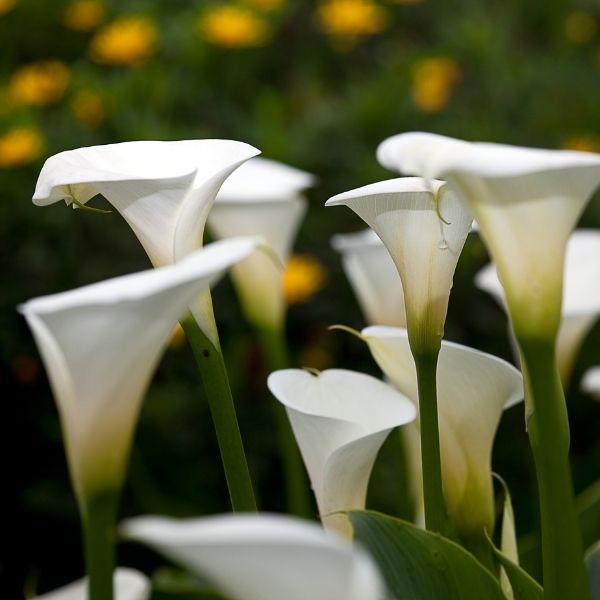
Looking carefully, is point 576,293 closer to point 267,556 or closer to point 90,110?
point 267,556

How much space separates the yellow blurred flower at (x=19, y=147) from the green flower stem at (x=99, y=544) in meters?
0.89

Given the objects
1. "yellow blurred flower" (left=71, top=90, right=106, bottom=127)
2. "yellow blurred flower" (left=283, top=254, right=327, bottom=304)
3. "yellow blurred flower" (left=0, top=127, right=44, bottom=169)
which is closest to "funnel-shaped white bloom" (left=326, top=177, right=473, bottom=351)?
"yellow blurred flower" (left=283, top=254, right=327, bottom=304)

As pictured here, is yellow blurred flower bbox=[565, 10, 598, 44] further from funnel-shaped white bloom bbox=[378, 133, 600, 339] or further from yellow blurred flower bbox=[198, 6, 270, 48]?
funnel-shaped white bloom bbox=[378, 133, 600, 339]

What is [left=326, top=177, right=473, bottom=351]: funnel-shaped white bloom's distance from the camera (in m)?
0.43

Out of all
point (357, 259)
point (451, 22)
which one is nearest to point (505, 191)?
point (357, 259)

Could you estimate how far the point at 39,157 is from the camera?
1207 mm

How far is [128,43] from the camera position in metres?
1.43


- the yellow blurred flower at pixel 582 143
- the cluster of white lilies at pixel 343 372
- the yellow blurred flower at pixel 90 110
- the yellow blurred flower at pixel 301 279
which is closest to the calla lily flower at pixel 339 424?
the cluster of white lilies at pixel 343 372

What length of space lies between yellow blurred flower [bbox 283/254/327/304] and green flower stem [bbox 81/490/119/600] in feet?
2.57

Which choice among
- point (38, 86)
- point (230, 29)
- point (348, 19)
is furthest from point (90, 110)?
point (348, 19)

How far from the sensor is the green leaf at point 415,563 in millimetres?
427

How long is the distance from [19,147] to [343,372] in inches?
31.2

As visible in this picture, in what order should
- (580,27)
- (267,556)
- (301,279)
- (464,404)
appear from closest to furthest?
(267,556), (464,404), (301,279), (580,27)

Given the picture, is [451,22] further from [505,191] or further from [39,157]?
[505,191]
